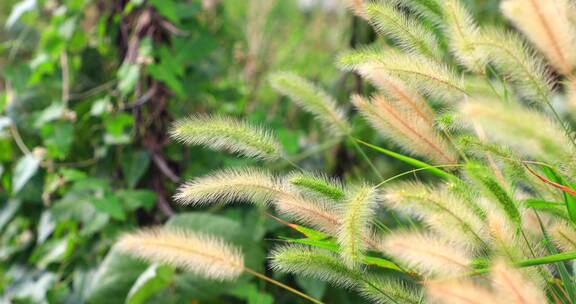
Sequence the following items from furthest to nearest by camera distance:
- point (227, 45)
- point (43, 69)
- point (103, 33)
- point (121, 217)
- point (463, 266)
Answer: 1. point (227, 45)
2. point (103, 33)
3. point (43, 69)
4. point (121, 217)
5. point (463, 266)

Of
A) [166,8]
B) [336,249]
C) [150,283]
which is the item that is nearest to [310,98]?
[336,249]

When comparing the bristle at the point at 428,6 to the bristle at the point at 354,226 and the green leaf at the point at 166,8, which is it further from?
the green leaf at the point at 166,8

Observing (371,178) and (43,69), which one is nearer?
(43,69)

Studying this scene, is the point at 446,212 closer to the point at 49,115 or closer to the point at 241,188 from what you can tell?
the point at 241,188

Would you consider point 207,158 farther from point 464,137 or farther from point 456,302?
point 456,302

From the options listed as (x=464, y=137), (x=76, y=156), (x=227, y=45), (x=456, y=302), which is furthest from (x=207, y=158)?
(x=456, y=302)

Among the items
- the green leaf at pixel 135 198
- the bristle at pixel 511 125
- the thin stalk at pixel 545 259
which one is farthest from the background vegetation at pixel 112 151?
the bristle at pixel 511 125
